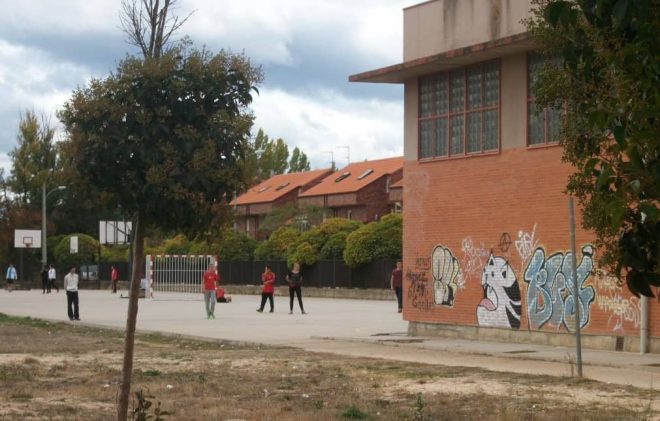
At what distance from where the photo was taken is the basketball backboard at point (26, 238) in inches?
2923

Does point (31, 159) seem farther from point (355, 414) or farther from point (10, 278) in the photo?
point (355, 414)

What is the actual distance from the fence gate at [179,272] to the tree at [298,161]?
60260mm

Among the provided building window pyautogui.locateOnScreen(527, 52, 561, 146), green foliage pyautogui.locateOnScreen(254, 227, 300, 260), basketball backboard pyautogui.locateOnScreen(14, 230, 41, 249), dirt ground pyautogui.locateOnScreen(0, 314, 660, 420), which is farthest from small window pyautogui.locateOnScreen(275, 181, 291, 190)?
dirt ground pyautogui.locateOnScreen(0, 314, 660, 420)

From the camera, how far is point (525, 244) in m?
23.0

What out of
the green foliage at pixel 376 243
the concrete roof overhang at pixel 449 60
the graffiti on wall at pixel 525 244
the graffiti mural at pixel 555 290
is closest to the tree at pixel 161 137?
the concrete roof overhang at pixel 449 60

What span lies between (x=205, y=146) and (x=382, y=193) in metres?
68.3

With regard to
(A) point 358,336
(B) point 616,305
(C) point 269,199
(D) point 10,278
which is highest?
(C) point 269,199

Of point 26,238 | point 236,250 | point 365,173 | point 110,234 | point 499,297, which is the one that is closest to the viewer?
point 499,297

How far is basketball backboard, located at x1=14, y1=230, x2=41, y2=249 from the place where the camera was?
74250mm

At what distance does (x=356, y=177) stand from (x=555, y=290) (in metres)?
60.5

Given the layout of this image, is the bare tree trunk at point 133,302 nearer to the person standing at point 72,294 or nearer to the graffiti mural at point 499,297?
the graffiti mural at point 499,297

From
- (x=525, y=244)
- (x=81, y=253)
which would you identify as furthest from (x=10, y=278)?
(x=525, y=244)

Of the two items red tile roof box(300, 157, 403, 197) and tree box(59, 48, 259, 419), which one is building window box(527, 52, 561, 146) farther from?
red tile roof box(300, 157, 403, 197)

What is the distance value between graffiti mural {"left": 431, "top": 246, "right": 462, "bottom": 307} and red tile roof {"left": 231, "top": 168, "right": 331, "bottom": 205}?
205ft
